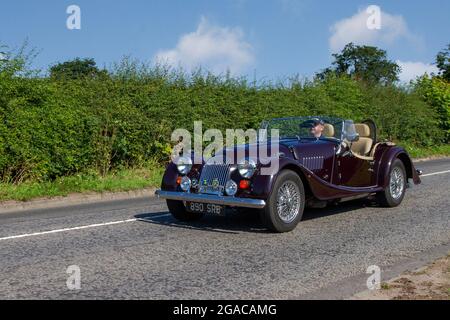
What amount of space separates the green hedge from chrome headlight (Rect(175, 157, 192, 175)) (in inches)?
199

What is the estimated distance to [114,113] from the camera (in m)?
13.5

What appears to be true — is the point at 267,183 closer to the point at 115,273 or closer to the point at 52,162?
the point at 115,273

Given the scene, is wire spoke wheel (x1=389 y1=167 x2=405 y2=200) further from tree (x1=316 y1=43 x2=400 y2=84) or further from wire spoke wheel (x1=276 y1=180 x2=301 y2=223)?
tree (x1=316 y1=43 x2=400 y2=84)

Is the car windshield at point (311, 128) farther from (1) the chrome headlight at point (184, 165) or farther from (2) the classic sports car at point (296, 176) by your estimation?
(1) the chrome headlight at point (184, 165)

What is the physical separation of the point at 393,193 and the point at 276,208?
129 inches

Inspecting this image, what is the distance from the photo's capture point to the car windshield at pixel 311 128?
27.8ft

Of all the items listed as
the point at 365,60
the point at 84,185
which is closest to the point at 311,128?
the point at 84,185

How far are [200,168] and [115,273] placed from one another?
253 centimetres

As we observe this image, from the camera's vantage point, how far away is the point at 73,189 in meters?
11.8

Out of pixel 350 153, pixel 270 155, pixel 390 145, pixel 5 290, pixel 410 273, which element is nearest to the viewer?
pixel 5 290

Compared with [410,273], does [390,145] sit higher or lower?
higher

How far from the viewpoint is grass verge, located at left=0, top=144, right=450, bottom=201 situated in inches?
432
